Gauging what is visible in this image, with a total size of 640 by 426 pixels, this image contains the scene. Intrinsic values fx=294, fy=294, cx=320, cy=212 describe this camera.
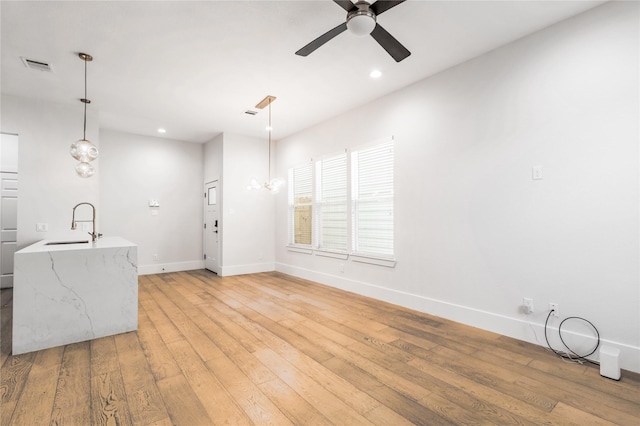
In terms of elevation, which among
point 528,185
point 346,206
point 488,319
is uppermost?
point 528,185

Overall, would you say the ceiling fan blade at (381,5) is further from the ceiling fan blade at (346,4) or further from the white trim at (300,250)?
the white trim at (300,250)

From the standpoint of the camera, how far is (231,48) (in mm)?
3207

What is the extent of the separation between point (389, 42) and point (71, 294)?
148 inches

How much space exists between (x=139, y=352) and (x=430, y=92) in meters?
4.36

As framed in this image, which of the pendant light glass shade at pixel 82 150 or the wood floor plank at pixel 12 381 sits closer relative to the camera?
the wood floor plank at pixel 12 381

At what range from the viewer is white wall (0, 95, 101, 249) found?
4453mm

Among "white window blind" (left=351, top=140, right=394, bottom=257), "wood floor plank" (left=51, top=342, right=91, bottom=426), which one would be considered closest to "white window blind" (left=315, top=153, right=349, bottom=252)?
"white window blind" (left=351, top=140, right=394, bottom=257)

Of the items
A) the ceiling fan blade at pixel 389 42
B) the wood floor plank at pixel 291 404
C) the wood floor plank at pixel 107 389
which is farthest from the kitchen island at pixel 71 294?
the ceiling fan blade at pixel 389 42

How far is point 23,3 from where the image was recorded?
2.53 meters

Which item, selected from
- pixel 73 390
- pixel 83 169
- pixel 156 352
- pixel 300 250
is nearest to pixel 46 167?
pixel 83 169

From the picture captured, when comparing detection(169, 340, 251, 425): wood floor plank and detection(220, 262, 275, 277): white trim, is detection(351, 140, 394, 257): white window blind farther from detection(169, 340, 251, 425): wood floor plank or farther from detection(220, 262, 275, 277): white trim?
detection(169, 340, 251, 425): wood floor plank

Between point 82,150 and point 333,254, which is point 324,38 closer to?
point 82,150

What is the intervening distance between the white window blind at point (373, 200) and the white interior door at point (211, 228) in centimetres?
320

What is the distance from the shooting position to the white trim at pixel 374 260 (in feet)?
13.9
